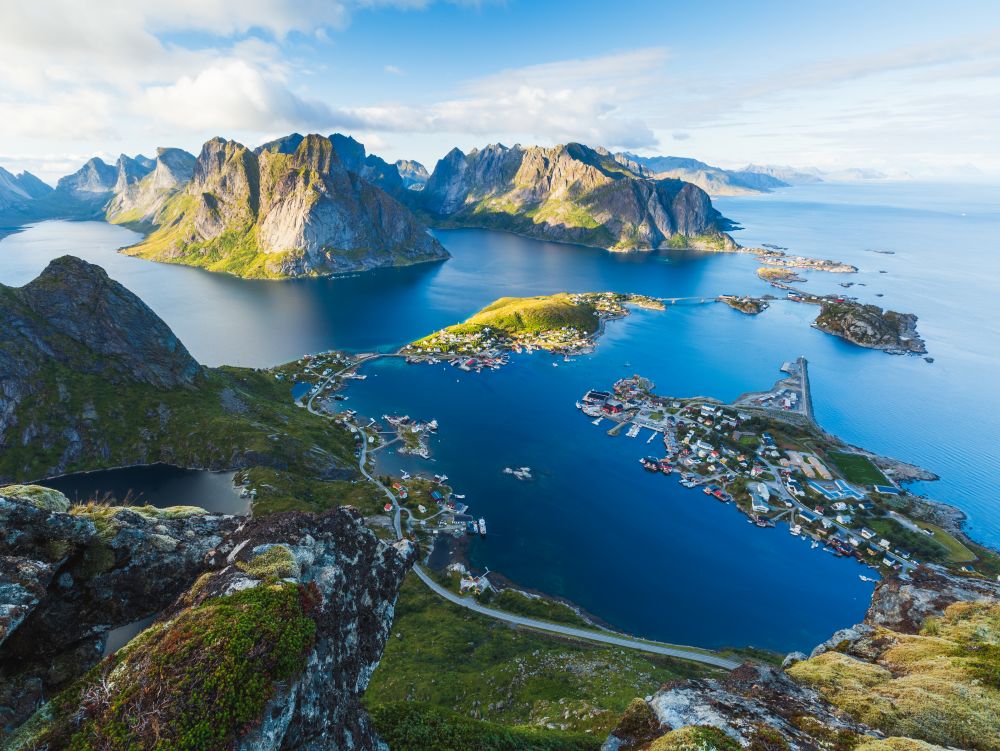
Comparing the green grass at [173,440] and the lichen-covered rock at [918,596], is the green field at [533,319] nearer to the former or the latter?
the green grass at [173,440]

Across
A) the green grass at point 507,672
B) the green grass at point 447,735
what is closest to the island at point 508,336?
the green grass at point 507,672

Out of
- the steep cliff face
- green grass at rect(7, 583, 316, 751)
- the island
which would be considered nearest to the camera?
green grass at rect(7, 583, 316, 751)

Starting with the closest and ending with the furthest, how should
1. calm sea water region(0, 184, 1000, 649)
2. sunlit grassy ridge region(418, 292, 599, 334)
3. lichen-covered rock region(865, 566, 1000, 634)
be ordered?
lichen-covered rock region(865, 566, 1000, 634) < calm sea water region(0, 184, 1000, 649) < sunlit grassy ridge region(418, 292, 599, 334)

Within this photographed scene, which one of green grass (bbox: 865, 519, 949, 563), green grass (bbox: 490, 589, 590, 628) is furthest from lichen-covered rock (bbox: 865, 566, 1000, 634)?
green grass (bbox: 865, 519, 949, 563)

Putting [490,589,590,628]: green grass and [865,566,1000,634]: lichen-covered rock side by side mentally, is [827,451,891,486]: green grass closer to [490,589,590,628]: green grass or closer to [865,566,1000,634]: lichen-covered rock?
[865,566,1000,634]: lichen-covered rock

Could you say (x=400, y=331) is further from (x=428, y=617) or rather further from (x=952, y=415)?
(x=952, y=415)

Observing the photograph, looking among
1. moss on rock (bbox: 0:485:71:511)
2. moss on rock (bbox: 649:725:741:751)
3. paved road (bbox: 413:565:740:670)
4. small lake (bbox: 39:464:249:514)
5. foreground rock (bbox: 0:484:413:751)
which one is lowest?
paved road (bbox: 413:565:740:670)

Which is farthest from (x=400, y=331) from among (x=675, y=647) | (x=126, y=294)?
(x=675, y=647)
